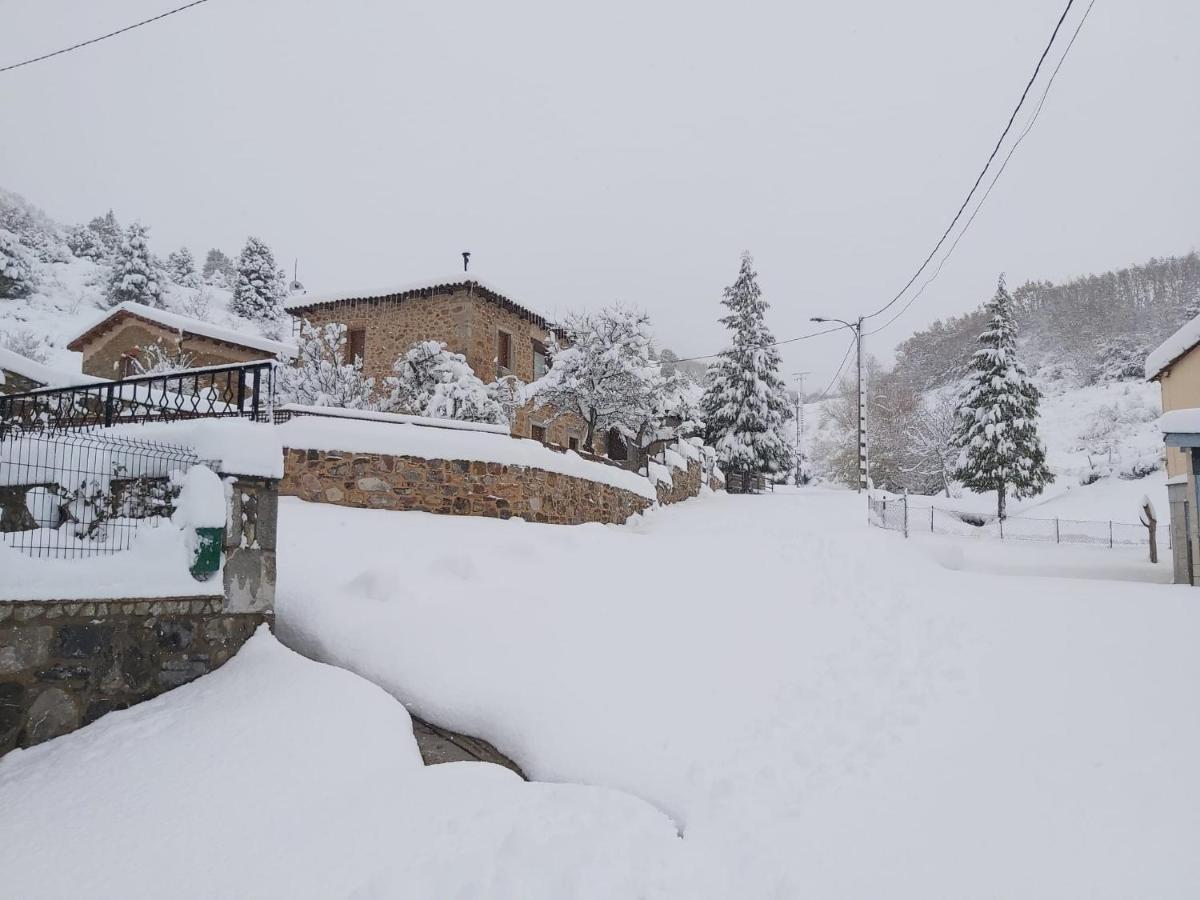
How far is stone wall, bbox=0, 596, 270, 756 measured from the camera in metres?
3.90

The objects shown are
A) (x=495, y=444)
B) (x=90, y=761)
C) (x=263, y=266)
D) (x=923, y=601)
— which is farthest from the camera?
(x=263, y=266)

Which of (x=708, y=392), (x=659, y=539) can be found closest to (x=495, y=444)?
(x=659, y=539)

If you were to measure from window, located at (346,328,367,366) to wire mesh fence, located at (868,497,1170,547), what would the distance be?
15.5m

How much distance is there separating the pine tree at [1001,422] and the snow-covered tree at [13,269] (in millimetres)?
44993

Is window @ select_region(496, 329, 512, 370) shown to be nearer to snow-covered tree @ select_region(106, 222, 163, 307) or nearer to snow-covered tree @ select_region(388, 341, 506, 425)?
snow-covered tree @ select_region(388, 341, 506, 425)

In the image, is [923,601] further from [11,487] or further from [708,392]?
[708,392]

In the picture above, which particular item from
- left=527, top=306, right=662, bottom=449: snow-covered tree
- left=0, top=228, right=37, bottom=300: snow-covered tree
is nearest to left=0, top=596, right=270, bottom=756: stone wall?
left=527, top=306, right=662, bottom=449: snow-covered tree

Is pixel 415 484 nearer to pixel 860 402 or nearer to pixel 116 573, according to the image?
pixel 116 573

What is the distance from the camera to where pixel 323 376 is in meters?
16.9

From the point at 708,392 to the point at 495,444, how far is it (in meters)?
20.0

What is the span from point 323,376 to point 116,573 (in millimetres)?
13359

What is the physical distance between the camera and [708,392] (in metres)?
29.3

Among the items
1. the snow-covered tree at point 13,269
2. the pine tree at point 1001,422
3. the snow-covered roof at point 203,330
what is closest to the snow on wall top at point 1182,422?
the snow-covered roof at point 203,330

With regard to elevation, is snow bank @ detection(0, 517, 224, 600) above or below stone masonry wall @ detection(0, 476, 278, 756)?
above
